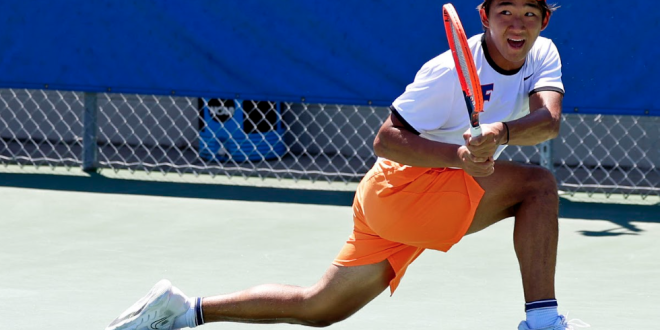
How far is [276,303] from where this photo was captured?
373 cm

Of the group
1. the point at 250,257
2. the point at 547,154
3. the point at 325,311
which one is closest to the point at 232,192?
the point at 250,257

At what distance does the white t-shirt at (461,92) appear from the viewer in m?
3.40

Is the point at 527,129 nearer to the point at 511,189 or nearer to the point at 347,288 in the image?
the point at 511,189

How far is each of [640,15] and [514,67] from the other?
3.08m

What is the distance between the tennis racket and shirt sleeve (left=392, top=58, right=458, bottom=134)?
0.23m

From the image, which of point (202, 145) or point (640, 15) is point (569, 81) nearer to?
point (640, 15)

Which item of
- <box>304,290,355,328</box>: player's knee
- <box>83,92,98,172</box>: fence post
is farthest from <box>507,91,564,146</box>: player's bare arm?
<box>83,92,98,172</box>: fence post

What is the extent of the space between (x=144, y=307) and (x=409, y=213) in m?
0.97

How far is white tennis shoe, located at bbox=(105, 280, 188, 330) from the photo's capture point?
3.81m

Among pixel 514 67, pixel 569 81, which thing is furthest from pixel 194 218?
pixel 514 67

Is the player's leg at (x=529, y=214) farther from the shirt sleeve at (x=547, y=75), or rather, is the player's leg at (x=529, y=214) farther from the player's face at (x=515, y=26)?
the player's face at (x=515, y=26)

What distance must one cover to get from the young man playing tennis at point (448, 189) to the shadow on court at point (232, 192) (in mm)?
2820

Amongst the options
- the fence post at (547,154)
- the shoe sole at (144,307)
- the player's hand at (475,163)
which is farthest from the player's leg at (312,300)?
the fence post at (547,154)

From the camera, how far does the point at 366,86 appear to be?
22.3ft
